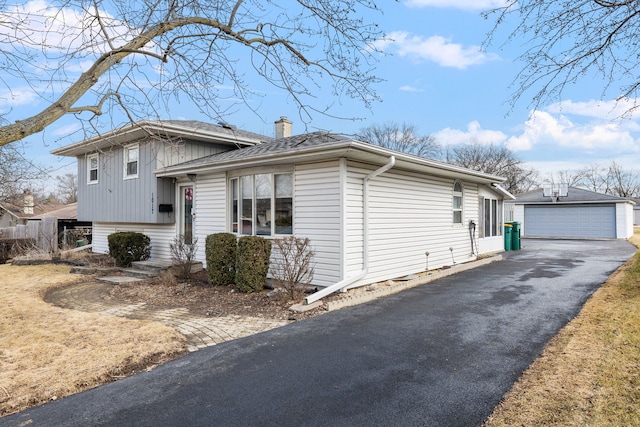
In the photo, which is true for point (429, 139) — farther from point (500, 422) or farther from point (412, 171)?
point (500, 422)

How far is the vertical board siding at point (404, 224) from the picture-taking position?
25.3 feet

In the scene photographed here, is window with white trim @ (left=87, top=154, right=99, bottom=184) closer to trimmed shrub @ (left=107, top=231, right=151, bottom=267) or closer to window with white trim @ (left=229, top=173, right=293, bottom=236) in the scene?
trimmed shrub @ (left=107, top=231, right=151, bottom=267)

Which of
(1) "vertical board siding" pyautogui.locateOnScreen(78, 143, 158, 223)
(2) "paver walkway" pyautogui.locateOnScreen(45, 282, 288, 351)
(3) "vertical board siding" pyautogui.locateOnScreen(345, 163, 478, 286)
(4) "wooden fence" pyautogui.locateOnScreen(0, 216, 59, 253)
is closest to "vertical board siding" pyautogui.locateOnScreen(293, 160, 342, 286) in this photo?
(3) "vertical board siding" pyautogui.locateOnScreen(345, 163, 478, 286)

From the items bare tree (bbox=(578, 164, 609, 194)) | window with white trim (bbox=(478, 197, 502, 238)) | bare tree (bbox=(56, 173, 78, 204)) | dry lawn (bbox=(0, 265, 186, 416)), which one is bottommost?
dry lawn (bbox=(0, 265, 186, 416))

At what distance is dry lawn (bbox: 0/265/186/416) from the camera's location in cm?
352

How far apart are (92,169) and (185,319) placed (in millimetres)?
10684

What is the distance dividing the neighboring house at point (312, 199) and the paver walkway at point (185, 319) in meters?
2.13

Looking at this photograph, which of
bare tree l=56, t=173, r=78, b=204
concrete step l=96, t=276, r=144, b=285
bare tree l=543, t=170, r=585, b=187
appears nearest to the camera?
concrete step l=96, t=276, r=144, b=285

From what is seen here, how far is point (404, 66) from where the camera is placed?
272 inches

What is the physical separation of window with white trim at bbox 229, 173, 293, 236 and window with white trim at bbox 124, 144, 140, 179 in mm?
4264

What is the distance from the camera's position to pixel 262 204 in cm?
873

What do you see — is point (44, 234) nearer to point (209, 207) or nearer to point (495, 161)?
point (209, 207)

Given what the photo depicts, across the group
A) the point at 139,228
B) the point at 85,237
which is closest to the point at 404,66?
the point at 139,228

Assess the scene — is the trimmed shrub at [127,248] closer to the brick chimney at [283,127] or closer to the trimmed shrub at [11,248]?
the trimmed shrub at [11,248]
